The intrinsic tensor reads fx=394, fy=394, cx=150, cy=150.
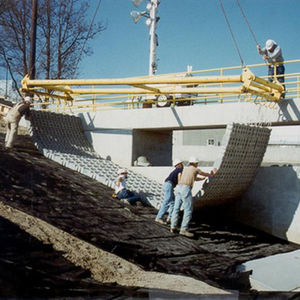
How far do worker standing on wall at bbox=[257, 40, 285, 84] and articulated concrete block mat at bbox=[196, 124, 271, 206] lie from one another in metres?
2.31

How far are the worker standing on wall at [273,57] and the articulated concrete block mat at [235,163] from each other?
2311 mm

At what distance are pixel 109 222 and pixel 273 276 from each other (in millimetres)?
3636

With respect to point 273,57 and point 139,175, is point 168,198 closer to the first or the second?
point 139,175

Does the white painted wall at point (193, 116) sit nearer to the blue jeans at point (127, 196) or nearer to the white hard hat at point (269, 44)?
the white hard hat at point (269, 44)

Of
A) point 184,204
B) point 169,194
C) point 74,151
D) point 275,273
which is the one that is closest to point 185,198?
point 184,204

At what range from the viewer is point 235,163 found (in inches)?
403

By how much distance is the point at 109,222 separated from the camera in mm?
8375

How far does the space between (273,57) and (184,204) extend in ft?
18.8

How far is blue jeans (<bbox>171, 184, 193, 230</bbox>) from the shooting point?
343 inches

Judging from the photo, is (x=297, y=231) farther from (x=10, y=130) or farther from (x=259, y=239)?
(x=10, y=130)

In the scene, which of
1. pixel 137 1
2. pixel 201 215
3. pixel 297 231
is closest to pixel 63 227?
pixel 201 215

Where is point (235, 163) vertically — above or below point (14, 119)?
below

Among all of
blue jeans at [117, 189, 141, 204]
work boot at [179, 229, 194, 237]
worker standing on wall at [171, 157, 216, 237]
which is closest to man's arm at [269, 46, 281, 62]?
worker standing on wall at [171, 157, 216, 237]

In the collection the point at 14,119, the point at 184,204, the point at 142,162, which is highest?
the point at 14,119
